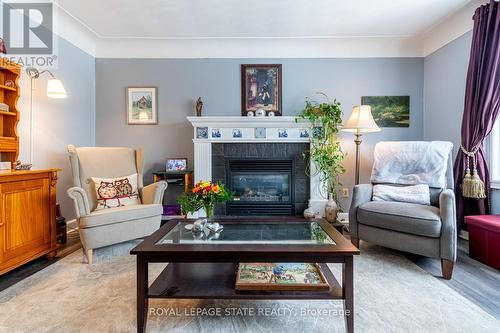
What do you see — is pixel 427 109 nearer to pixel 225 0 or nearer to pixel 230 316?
pixel 225 0

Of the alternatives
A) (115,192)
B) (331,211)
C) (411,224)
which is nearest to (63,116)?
(115,192)

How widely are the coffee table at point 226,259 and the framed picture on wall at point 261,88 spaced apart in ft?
8.15

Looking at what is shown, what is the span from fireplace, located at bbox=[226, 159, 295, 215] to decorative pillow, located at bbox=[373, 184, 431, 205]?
125cm

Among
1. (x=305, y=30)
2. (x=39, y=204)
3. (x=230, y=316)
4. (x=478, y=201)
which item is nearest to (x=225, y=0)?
(x=305, y=30)

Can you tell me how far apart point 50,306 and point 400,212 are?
2.68 m

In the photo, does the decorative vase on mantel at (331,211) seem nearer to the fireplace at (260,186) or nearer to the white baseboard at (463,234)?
the fireplace at (260,186)

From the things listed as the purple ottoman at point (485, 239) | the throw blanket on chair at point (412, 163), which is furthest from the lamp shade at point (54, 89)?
the purple ottoman at point (485, 239)

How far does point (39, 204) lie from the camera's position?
2.34 m

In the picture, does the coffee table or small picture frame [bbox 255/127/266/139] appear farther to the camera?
small picture frame [bbox 255/127/266/139]

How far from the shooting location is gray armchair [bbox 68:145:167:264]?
2350 mm

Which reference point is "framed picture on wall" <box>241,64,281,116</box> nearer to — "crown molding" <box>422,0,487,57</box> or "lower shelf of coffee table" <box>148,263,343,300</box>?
"crown molding" <box>422,0,487,57</box>

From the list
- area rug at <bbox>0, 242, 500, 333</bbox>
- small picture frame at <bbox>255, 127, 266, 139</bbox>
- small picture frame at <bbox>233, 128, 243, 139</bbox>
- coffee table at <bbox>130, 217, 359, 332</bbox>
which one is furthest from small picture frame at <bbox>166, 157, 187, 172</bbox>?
coffee table at <bbox>130, 217, 359, 332</bbox>

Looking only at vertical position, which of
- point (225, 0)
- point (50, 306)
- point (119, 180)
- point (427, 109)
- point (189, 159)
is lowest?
point (50, 306)

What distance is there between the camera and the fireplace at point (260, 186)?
3750mm
